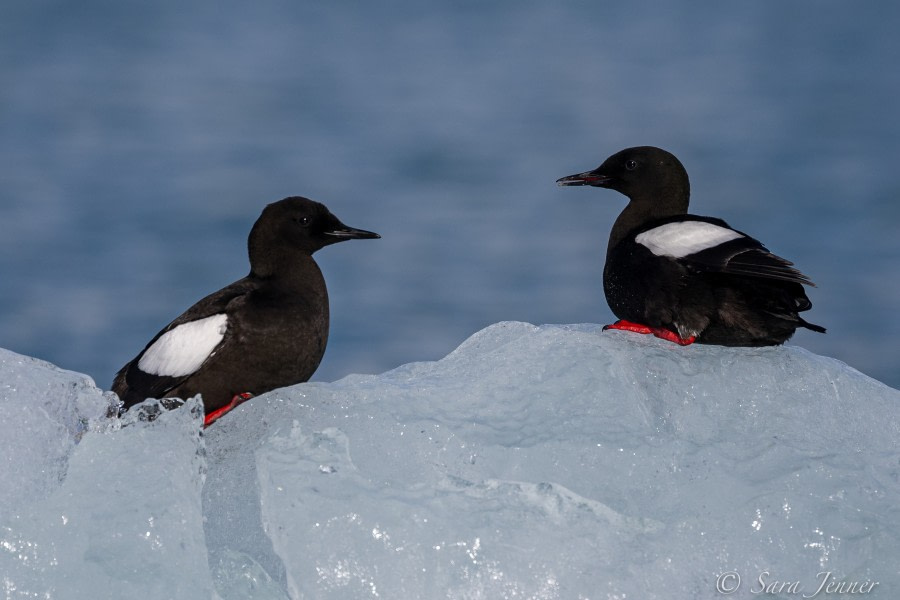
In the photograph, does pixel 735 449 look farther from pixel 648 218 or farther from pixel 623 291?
pixel 648 218

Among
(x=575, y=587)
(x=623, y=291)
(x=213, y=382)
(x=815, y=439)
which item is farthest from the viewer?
(x=623, y=291)

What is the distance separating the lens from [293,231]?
5.04 metres

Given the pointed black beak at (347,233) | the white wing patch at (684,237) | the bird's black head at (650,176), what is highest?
the bird's black head at (650,176)

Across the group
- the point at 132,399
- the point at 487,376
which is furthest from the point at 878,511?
the point at 132,399

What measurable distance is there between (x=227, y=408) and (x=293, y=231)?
0.90m

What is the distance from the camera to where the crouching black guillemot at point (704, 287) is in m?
4.65

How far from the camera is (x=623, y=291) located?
4.98 metres

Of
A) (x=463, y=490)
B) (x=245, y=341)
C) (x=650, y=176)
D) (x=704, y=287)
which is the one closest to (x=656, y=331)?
(x=704, y=287)

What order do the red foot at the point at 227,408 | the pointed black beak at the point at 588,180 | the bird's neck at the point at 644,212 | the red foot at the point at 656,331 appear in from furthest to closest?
the pointed black beak at the point at 588,180 < the bird's neck at the point at 644,212 < the red foot at the point at 656,331 < the red foot at the point at 227,408

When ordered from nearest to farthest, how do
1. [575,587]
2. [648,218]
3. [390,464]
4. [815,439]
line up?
[575,587]
[390,464]
[815,439]
[648,218]

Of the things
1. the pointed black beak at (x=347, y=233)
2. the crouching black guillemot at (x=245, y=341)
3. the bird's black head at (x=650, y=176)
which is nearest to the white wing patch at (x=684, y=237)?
the bird's black head at (x=650, y=176)

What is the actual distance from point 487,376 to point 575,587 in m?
1.01

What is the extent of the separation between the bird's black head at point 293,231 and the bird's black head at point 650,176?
49.2 inches

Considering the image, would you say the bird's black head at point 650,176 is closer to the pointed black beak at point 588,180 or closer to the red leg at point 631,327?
the pointed black beak at point 588,180
